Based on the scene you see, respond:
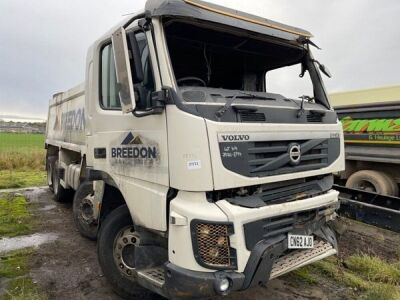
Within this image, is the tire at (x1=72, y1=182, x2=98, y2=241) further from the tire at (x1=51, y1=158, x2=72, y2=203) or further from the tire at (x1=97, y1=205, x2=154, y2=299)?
the tire at (x1=51, y1=158, x2=72, y2=203)

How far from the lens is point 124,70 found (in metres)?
3.05

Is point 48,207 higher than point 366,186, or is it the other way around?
point 366,186

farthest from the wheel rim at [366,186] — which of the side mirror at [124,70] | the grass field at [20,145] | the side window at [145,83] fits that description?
the grass field at [20,145]

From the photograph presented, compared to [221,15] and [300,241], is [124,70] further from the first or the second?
[300,241]

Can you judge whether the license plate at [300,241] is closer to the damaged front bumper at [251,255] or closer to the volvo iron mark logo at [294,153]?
the damaged front bumper at [251,255]

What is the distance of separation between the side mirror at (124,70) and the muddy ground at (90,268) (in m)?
1.90

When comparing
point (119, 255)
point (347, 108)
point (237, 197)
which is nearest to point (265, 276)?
point (237, 197)

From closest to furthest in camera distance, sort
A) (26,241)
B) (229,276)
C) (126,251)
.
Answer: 1. (229,276)
2. (126,251)
3. (26,241)

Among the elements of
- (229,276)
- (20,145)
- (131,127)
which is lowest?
(229,276)

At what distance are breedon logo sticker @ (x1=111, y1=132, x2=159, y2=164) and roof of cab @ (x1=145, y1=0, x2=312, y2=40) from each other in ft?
A: 3.56

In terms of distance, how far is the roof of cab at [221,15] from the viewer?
9.78 ft

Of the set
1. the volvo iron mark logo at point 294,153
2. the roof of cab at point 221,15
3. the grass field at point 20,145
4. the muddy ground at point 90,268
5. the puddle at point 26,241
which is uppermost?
the roof of cab at point 221,15

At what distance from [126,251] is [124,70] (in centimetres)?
176

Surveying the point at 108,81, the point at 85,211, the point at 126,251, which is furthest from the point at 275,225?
the point at 85,211
